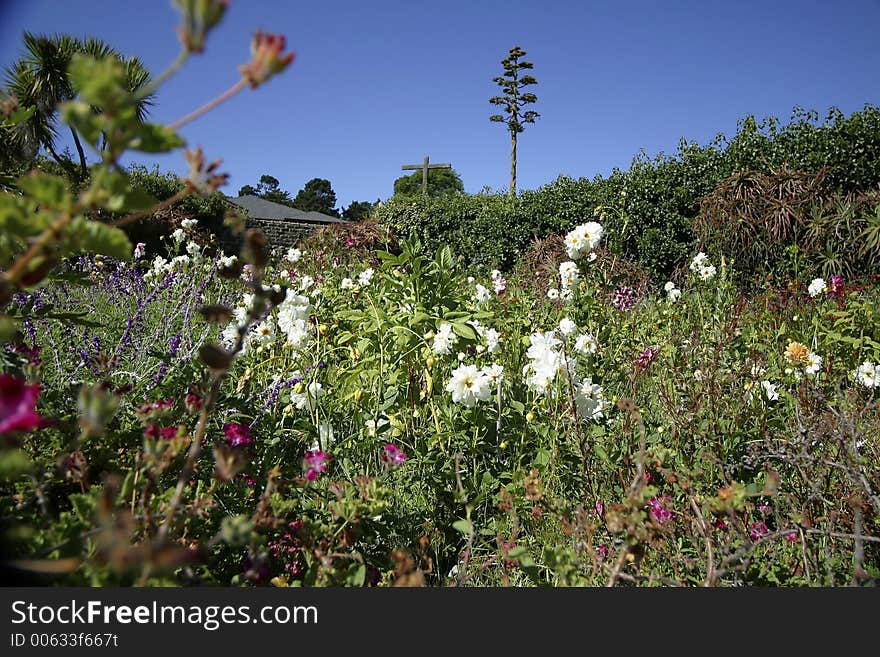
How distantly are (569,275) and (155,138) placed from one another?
253 centimetres

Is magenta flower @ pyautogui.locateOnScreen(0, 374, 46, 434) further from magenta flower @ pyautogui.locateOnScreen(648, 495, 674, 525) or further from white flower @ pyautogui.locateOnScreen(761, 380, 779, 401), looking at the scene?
white flower @ pyautogui.locateOnScreen(761, 380, 779, 401)

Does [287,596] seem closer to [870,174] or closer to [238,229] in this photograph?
[238,229]

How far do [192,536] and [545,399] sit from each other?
1.25m

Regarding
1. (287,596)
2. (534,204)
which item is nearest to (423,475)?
(287,596)

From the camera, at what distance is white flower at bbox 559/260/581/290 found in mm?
2895

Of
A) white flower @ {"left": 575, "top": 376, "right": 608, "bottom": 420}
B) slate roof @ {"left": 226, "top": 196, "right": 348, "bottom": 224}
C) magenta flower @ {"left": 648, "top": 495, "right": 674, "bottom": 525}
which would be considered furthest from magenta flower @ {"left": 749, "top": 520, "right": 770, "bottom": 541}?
slate roof @ {"left": 226, "top": 196, "right": 348, "bottom": 224}

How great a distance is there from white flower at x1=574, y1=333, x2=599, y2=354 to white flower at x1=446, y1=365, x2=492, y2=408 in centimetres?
56

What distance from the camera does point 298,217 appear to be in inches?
1060

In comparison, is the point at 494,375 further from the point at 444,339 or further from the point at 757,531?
the point at 757,531

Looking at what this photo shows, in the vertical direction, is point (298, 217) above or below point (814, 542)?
above

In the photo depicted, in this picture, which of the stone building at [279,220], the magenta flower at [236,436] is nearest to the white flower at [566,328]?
the magenta flower at [236,436]

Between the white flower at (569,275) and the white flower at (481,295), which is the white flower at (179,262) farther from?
the white flower at (569,275)

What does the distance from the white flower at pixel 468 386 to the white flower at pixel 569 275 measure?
1.18 m

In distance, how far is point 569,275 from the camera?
2957mm
